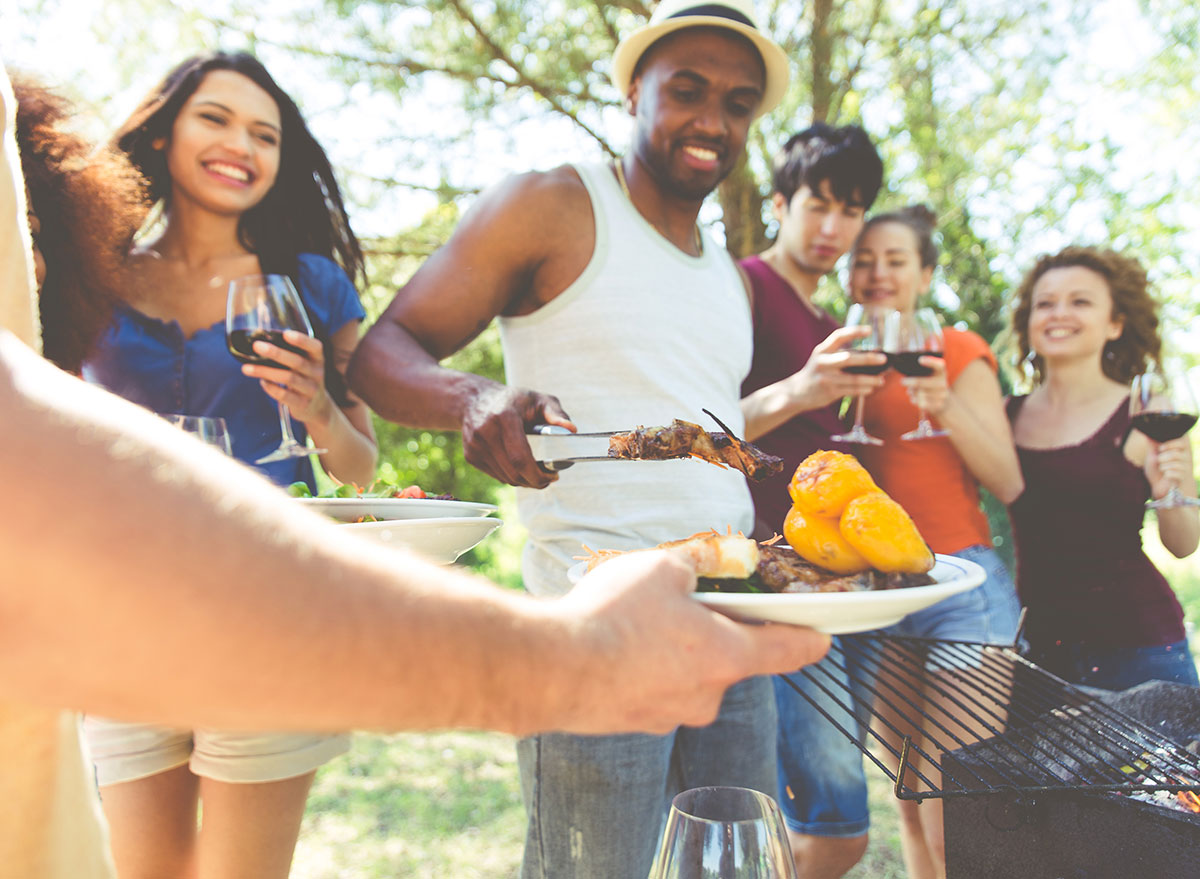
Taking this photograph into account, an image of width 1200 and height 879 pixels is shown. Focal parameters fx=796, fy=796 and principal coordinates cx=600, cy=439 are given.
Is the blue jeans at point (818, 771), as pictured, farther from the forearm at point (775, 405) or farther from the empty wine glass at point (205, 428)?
the empty wine glass at point (205, 428)

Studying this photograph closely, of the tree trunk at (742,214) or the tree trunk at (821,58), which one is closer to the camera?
the tree trunk at (821,58)

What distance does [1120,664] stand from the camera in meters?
3.31

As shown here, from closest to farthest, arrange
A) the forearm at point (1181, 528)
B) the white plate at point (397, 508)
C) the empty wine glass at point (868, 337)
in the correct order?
1. the white plate at point (397, 508)
2. the empty wine glass at point (868, 337)
3. the forearm at point (1181, 528)

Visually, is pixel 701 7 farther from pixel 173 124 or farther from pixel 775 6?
pixel 775 6

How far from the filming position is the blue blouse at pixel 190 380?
2.50 m

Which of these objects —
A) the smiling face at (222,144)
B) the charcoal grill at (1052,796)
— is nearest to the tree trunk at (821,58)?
the smiling face at (222,144)

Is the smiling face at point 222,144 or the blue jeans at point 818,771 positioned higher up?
the smiling face at point 222,144

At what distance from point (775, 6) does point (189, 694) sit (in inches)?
279

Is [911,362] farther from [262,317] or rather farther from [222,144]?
[222,144]

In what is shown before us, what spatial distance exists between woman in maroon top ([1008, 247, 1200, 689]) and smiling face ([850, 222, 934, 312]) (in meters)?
0.62

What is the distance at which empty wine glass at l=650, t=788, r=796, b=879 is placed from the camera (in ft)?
3.83

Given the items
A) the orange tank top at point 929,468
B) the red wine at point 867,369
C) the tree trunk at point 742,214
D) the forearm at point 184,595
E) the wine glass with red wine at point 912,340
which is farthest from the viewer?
the tree trunk at point 742,214

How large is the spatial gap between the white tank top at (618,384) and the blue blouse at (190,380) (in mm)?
857

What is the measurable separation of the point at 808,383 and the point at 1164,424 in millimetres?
1432
